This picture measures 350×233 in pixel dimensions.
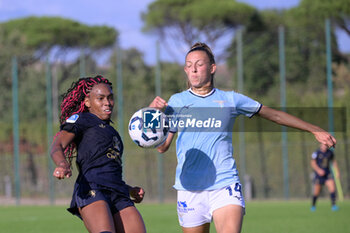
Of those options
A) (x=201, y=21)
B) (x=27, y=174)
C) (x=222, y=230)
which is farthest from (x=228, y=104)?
(x=201, y=21)

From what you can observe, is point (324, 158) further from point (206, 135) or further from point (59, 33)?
point (59, 33)

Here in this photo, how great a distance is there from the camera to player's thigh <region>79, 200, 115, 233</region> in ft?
17.1

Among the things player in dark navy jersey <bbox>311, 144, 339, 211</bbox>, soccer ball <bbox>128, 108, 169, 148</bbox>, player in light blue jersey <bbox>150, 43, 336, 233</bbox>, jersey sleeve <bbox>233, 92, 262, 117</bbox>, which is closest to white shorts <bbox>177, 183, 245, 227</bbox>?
player in light blue jersey <bbox>150, 43, 336, 233</bbox>

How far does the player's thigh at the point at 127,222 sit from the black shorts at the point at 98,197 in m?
0.05

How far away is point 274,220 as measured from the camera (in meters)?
14.7

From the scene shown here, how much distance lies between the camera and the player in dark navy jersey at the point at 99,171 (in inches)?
209

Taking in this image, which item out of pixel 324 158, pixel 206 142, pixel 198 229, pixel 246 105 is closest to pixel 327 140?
pixel 246 105

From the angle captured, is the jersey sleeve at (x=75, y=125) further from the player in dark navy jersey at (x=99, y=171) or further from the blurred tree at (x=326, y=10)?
the blurred tree at (x=326, y=10)

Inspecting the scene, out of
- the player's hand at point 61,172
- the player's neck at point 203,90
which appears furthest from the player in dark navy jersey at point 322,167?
the player's hand at point 61,172

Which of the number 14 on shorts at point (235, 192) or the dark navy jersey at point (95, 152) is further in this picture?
the number 14 on shorts at point (235, 192)

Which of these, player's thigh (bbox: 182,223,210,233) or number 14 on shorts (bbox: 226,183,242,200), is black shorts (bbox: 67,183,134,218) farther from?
number 14 on shorts (bbox: 226,183,242,200)

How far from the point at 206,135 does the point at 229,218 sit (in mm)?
807

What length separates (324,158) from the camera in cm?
1838

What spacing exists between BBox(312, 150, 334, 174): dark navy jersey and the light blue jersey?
12.7 m
